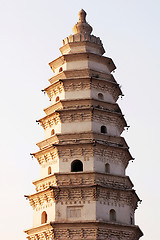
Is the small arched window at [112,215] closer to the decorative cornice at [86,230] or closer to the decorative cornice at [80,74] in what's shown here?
the decorative cornice at [86,230]

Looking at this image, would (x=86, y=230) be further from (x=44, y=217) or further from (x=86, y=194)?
(x=44, y=217)

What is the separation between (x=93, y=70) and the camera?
26.2 meters

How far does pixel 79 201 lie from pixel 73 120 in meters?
4.49

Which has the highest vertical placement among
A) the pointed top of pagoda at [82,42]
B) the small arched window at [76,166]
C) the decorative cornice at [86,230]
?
the pointed top of pagoda at [82,42]

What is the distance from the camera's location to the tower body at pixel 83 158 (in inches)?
874

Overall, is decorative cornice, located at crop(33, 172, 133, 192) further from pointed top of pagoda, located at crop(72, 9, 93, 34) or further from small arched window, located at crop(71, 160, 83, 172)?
pointed top of pagoda, located at crop(72, 9, 93, 34)

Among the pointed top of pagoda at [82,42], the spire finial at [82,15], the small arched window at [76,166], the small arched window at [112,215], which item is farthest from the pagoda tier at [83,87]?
the small arched window at [112,215]

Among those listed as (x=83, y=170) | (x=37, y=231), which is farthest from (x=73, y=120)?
(x=37, y=231)

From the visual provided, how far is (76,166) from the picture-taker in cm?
2381

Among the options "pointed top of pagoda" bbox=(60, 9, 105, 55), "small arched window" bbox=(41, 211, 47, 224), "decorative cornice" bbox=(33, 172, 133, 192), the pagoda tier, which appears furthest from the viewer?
"pointed top of pagoda" bbox=(60, 9, 105, 55)

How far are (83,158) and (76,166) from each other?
0.66m

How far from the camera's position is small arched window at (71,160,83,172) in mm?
23567

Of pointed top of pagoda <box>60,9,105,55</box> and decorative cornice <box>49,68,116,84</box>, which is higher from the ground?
pointed top of pagoda <box>60,9,105,55</box>

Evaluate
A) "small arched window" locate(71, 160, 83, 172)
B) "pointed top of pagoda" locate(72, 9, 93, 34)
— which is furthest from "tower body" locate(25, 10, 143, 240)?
"pointed top of pagoda" locate(72, 9, 93, 34)
